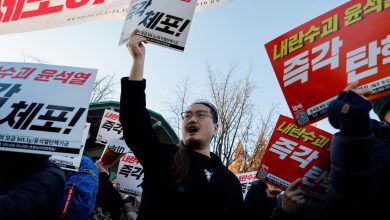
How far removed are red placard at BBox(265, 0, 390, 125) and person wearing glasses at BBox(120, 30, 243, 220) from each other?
2.53ft

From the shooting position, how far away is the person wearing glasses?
2203 mm

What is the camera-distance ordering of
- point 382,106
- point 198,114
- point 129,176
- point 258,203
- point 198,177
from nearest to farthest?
point 382,106, point 198,177, point 198,114, point 258,203, point 129,176

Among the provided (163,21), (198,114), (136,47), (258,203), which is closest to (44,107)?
(136,47)

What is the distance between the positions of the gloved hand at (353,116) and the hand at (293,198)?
0.93m

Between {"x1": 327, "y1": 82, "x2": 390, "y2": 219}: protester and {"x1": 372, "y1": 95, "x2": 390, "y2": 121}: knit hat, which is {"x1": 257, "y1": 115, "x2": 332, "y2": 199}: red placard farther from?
{"x1": 327, "y1": 82, "x2": 390, "y2": 219}: protester

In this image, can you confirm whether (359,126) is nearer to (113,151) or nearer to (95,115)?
(113,151)

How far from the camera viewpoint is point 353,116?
56.2 inches

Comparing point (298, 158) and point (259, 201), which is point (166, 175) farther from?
point (259, 201)

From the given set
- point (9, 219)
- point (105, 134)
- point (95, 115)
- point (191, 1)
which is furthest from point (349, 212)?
point (95, 115)

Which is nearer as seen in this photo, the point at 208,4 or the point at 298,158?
the point at 298,158

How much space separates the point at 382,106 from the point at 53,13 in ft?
12.4

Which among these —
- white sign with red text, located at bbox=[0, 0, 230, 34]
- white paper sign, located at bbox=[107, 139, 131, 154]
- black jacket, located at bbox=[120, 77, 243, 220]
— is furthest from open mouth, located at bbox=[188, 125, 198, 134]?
white paper sign, located at bbox=[107, 139, 131, 154]

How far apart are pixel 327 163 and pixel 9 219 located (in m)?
1.90

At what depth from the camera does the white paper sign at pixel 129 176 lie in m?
5.41
